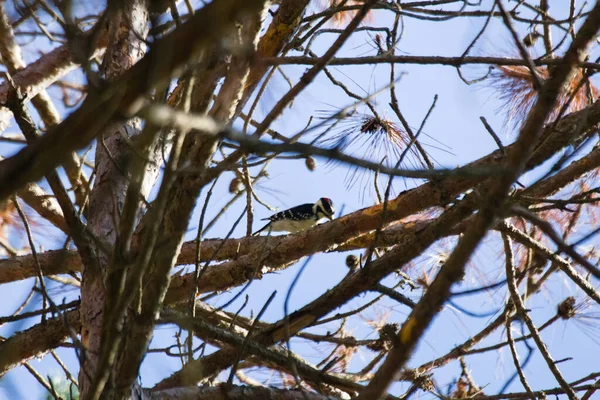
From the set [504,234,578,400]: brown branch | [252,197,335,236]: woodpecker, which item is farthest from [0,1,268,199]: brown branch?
[252,197,335,236]: woodpecker

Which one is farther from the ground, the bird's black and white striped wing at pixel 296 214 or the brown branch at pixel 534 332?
the bird's black and white striped wing at pixel 296 214

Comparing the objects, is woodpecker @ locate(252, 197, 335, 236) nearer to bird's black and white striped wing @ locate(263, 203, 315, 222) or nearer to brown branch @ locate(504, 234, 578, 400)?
bird's black and white striped wing @ locate(263, 203, 315, 222)

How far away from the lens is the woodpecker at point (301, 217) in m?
6.73

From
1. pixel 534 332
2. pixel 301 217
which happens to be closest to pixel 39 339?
pixel 534 332

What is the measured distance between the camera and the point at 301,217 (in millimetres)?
6766

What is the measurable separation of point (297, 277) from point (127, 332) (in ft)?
1.37

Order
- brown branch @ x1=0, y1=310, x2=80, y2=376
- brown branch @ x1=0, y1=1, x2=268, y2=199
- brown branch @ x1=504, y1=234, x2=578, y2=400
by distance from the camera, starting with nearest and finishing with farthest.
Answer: brown branch @ x1=0, y1=1, x2=268, y2=199
brown branch @ x1=504, y1=234, x2=578, y2=400
brown branch @ x1=0, y1=310, x2=80, y2=376

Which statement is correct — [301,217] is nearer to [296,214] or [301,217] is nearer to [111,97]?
[296,214]

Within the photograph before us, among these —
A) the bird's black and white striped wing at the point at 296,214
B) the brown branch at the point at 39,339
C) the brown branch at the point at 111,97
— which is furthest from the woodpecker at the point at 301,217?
the brown branch at the point at 111,97

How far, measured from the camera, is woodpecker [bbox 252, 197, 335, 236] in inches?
265

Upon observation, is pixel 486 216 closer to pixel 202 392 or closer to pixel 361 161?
pixel 361 161

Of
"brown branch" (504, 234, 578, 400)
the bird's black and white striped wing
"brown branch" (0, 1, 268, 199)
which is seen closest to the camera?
"brown branch" (0, 1, 268, 199)

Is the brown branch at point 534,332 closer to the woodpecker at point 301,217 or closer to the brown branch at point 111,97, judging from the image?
the brown branch at point 111,97

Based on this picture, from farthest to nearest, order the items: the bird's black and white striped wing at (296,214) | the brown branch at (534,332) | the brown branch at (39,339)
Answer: the bird's black and white striped wing at (296,214) < the brown branch at (39,339) < the brown branch at (534,332)
